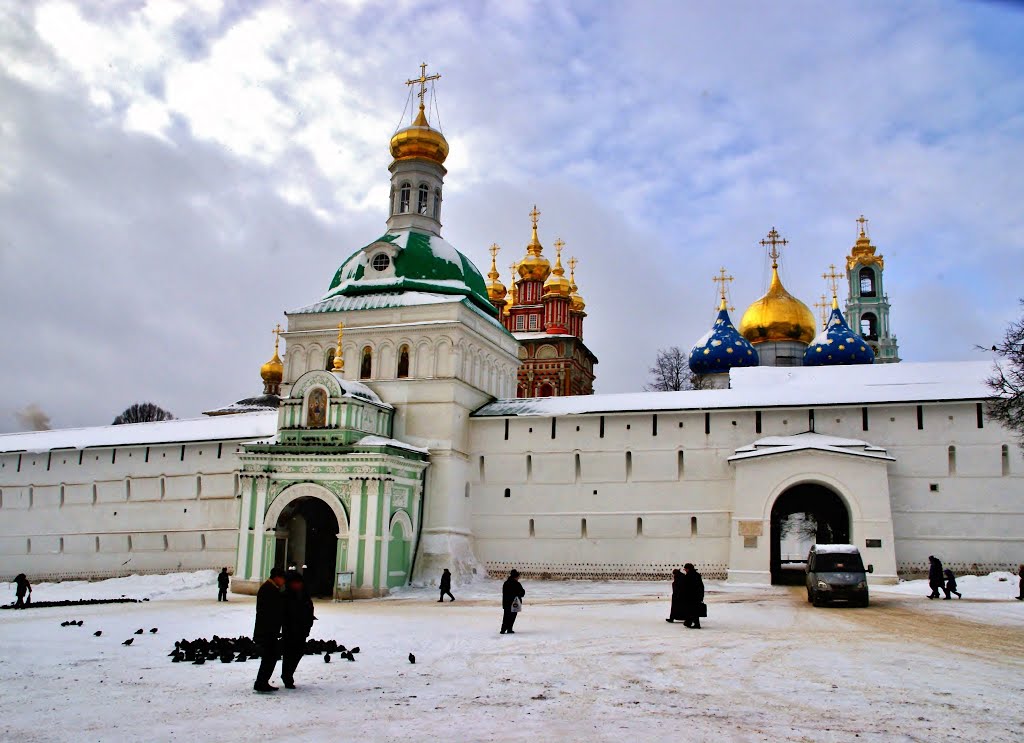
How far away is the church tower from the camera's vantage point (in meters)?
48.7

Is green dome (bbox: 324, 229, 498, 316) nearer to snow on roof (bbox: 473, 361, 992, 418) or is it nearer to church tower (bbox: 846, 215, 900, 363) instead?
snow on roof (bbox: 473, 361, 992, 418)

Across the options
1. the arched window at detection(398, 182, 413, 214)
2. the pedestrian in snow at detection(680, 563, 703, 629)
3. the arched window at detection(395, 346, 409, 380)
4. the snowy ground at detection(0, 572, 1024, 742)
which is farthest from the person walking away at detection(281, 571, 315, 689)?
the arched window at detection(398, 182, 413, 214)

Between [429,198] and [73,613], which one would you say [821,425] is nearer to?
[429,198]

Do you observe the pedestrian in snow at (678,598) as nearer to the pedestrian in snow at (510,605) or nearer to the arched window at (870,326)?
the pedestrian in snow at (510,605)

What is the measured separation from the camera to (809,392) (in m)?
25.8

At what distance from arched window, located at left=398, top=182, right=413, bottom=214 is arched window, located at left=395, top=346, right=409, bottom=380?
5955 millimetres

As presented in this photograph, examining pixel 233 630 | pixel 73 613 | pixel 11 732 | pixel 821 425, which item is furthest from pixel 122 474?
pixel 11 732

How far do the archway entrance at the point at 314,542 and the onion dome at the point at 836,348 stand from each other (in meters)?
18.7

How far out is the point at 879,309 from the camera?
161 ft

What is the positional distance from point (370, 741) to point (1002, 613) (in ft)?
43.1

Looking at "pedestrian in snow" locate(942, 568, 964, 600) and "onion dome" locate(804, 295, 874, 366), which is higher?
"onion dome" locate(804, 295, 874, 366)

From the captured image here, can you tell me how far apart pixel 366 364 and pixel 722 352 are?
47.7 feet

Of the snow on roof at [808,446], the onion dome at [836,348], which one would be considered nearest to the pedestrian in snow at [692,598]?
the snow on roof at [808,446]

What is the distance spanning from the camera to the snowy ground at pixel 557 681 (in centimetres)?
675
